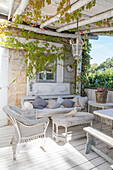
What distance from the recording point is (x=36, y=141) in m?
2.68

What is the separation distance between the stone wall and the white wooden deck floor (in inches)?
60.7

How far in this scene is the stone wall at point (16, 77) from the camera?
4.35 meters

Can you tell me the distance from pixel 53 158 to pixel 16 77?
2.73 m

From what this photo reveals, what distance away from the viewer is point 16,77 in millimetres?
4422

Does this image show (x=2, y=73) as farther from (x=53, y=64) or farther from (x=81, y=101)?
(x=81, y=101)

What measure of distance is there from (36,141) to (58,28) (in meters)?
3.67

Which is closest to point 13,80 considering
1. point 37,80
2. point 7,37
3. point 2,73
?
point 2,73

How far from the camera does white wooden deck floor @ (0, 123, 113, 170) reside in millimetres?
2334

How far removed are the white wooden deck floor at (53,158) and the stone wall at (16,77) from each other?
5.06ft

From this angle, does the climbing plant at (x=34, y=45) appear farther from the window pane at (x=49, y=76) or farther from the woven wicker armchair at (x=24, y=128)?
the woven wicker armchair at (x=24, y=128)

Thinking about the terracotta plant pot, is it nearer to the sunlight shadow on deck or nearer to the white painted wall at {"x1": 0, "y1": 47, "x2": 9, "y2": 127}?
the sunlight shadow on deck

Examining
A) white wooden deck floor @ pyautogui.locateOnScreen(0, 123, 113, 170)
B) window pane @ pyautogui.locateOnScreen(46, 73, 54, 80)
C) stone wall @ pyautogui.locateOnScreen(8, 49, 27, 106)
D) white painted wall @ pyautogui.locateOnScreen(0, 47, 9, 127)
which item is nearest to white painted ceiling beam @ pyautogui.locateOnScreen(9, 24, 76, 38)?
stone wall @ pyautogui.locateOnScreen(8, 49, 27, 106)

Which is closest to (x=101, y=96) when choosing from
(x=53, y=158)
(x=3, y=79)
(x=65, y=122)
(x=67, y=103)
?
(x=67, y=103)

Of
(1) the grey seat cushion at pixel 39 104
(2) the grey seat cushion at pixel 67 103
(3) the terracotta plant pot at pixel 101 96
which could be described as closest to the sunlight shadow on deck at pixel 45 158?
(1) the grey seat cushion at pixel 39 104
